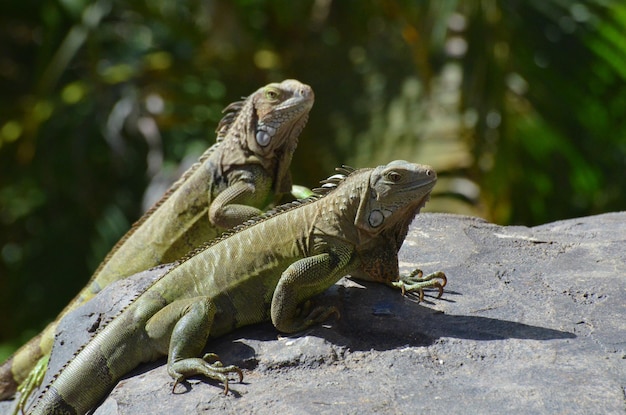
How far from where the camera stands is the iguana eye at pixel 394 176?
13.8 feet

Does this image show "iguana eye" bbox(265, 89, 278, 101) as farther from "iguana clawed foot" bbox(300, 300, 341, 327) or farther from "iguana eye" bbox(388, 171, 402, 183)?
"iguana clawed foot" bbox(300, 300, 341, 327)

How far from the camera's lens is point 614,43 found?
26.4ft

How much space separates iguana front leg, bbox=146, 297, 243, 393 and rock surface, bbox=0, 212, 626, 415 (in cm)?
7

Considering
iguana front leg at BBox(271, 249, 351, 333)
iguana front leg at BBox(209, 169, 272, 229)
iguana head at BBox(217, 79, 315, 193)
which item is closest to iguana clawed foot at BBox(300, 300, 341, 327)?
iguana front leg at BBox(271, 249, 351, 333)

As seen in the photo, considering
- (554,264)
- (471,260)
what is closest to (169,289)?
(471,260)

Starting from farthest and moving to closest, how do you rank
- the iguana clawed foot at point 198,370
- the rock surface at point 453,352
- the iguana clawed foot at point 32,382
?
the iguana clawed foot at point 32,382
the iguana clawed foot at point 198,370
the rock surface at point 453,352

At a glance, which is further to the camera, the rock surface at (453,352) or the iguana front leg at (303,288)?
the iguana front leg at (303,288)

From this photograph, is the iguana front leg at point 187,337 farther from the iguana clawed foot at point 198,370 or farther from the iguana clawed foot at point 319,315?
the iguana clawed foot at point 319,315

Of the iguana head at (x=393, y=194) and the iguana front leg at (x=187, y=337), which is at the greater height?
the iguana head at (x=393, y=194)

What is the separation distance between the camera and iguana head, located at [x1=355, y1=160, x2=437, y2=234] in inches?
165

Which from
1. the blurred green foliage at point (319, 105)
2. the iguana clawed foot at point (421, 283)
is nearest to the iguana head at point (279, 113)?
the iguana clawed foot at point (421, 283)

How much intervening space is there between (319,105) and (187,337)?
530 centimetres

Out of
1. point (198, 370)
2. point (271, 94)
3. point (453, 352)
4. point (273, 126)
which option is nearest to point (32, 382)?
point (198, 370)

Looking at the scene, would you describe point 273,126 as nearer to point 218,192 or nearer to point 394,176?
point 218,192
